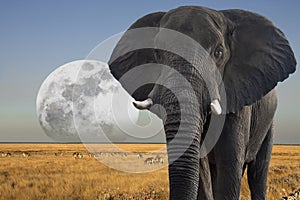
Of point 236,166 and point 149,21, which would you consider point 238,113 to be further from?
point 149,21

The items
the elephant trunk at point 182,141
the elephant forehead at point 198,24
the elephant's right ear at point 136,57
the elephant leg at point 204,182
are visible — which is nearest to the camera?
the elephant trunk at point 182,141

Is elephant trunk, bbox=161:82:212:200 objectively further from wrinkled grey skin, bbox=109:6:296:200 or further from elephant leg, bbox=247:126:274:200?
elephant leg, bbox=247:126:274:200

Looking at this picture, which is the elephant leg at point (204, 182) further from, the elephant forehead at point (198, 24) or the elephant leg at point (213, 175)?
the elephant forehead at point (198, 24)

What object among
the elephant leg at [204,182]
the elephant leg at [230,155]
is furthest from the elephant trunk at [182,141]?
the elephant leg at [204,182]

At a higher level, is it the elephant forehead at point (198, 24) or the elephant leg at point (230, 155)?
the elephant forehead at point (198, 24)

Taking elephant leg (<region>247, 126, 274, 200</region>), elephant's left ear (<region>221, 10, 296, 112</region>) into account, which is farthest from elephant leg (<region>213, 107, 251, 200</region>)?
elephant leg (<region>247, 126, 274, 200</region>)

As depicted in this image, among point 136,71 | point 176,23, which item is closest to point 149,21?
point 136,71

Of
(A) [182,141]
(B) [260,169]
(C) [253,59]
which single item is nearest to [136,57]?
(C) [253,59]

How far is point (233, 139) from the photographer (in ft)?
18.7

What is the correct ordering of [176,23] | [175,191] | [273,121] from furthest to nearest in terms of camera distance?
[273,121] → [176,23] → [175,191]

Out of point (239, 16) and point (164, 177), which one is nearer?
point (239, 16)

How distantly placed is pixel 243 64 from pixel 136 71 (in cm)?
115

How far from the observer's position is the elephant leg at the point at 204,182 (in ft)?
19.1

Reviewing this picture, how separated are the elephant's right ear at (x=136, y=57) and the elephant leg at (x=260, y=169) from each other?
2664 mm
